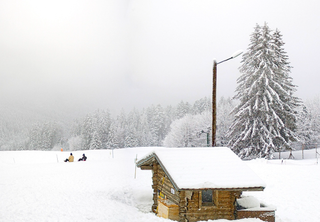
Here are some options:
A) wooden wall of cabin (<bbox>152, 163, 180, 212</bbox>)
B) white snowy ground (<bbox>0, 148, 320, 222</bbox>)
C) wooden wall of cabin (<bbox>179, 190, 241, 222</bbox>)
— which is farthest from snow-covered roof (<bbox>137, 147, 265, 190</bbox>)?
white snowy ground (<bbox>0, 148, 320, 222</bbox>)

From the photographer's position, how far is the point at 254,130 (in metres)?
23.7

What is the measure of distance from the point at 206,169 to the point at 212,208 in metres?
1.62

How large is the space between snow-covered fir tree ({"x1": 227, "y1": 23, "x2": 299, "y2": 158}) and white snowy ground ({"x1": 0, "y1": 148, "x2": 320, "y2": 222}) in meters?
2.46

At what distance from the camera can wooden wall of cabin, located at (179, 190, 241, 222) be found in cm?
946

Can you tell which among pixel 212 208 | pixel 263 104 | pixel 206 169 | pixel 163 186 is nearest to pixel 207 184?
pixel 206 169

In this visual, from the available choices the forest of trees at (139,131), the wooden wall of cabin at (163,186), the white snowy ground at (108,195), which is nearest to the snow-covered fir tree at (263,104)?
the white snowy ground at (108,195)

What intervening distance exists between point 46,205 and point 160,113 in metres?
64.1

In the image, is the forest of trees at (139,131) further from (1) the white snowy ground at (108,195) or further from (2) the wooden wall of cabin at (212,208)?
(2) the wooden wall of cabin at (212,208)

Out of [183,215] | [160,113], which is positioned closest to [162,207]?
[183,215]

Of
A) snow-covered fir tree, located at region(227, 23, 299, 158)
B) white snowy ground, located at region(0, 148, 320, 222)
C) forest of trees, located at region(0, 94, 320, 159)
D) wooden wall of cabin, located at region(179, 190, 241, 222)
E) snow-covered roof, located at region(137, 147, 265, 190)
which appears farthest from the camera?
forest of trees, located at region(0, 94, 320, 159)

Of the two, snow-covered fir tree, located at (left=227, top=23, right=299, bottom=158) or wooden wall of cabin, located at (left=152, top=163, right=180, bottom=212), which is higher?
snow-covered fir tree, located at (left=227, top=23, right=299, bottom=158)

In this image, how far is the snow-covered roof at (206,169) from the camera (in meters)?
8.90

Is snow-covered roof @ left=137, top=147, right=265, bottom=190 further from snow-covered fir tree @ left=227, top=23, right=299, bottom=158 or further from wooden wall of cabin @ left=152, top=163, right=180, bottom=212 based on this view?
snow-covered fir tree @ left=227, top=23, right=299, bottom=158

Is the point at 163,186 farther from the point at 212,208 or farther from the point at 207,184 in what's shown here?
the point at 207,184
